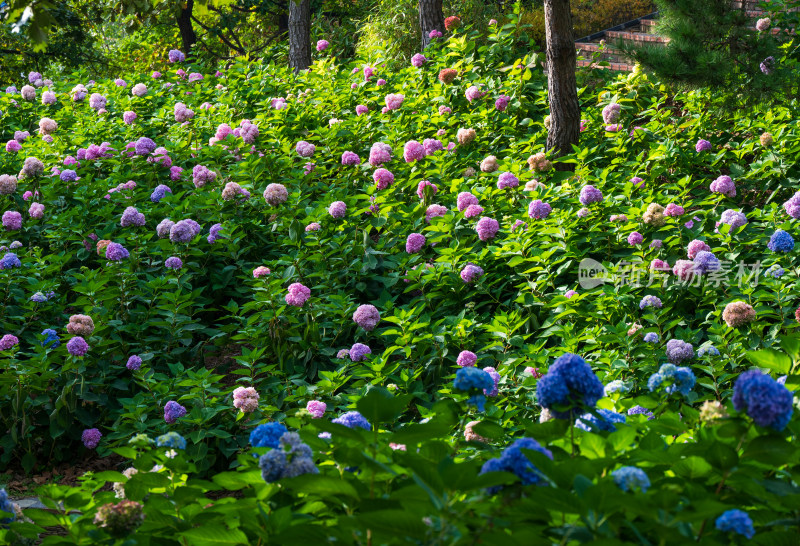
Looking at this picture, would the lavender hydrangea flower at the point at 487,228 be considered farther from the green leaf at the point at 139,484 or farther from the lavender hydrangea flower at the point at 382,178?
the green leaf at the point at 139,484

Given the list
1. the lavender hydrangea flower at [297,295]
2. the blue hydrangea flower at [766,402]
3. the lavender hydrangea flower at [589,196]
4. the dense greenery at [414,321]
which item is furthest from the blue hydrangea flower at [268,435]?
the lavender hydrangea flower at [589,196]

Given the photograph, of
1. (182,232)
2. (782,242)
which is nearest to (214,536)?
(782,242)

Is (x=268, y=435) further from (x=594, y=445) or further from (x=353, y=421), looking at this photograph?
(x=594, y=445)

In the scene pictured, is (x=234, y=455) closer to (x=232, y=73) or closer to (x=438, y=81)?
(x=438, y=81)

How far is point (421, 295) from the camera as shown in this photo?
16.6ft

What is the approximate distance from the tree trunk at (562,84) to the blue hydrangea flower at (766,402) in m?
5.09

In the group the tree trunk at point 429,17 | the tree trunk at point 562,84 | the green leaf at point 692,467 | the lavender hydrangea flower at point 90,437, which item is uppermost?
the tree trunk at point 429,17

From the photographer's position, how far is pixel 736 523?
1.34m

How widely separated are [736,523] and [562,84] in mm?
5571

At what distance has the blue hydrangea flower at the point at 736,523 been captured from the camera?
1.33 meters

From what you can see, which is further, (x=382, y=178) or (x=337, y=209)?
(x=382, y=178)

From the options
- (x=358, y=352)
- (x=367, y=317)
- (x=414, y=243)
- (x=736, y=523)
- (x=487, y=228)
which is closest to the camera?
(x=736, y=523)

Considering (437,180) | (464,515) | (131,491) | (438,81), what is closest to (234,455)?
(131,491)

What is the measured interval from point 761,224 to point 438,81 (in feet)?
14.8
